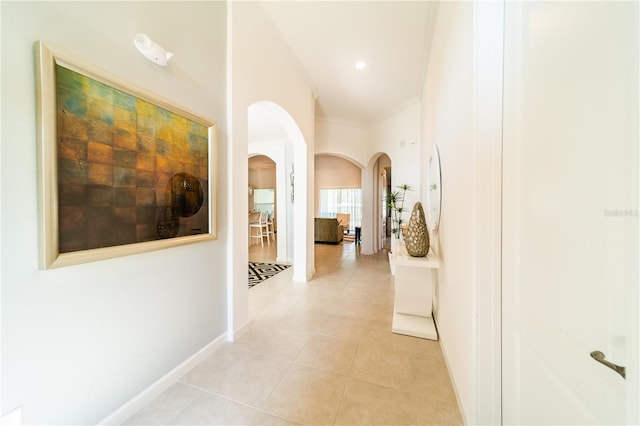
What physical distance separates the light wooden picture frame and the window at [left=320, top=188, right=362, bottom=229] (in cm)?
843

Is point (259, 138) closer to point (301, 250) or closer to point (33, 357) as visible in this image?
point (301, 250)

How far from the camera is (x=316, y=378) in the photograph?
158 centimetres

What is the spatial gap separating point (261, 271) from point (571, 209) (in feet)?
14.3

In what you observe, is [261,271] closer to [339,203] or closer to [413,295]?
[413,295]

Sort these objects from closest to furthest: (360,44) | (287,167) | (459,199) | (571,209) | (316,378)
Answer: (571,209)
(459,199)
(316,378)
(360,44)
(287,167)

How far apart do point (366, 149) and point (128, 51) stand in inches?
190

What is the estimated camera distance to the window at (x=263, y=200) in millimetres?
9883

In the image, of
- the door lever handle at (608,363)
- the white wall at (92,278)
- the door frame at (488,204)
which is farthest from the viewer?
the door frame at (488,204)

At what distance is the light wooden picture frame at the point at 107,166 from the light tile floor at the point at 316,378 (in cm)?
105

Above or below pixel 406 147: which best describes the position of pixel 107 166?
below

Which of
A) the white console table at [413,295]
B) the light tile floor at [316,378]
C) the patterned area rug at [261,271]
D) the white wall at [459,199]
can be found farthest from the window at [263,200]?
the white wall at [459,199]

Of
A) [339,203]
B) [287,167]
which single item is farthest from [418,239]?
[339,203]

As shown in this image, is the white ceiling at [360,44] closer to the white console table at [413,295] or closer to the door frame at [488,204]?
the door frame at [488,204]

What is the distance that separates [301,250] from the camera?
3783mm
